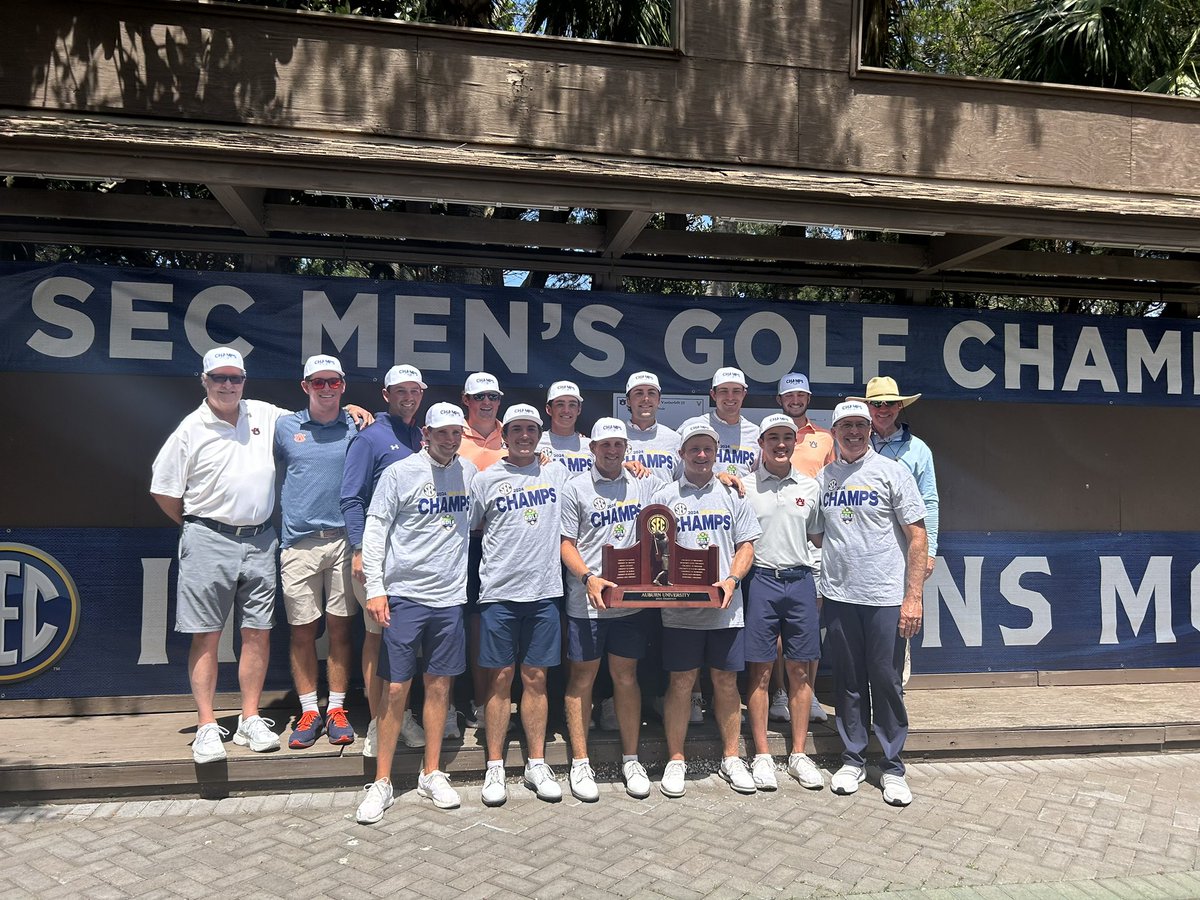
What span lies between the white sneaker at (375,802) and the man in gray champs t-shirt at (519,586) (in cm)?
52

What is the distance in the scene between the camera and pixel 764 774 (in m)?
5.03

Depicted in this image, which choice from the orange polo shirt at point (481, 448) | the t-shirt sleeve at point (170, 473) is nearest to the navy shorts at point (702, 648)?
the orange polo shirt at point (481, 448)

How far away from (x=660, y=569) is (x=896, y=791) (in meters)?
1.77

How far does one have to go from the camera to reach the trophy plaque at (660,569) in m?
4.74

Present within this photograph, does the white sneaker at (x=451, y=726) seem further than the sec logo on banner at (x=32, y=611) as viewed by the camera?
No

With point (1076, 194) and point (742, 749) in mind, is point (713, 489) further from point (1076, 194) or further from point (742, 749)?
point (1076, 194)

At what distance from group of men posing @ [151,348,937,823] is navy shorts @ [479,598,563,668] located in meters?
0.01

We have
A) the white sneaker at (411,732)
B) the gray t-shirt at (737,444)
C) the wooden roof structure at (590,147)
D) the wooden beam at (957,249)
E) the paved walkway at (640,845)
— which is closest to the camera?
the paved walkway at (640,845)

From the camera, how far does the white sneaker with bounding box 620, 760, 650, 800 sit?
16.0ft

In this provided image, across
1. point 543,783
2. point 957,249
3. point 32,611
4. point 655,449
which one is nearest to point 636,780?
point 543,783

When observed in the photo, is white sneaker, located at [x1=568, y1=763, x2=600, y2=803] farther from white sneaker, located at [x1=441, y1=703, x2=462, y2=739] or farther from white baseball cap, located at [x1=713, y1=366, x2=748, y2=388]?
white baseball cap, located at [x1=713, y1=366, x2=748, y2=388]

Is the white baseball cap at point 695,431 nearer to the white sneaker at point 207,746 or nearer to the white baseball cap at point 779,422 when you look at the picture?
the white baseball cap at point 779,422

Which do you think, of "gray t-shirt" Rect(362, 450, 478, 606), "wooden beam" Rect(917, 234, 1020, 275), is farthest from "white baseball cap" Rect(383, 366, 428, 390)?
"wooden beam" Rect(917, 234, 1020, 275)

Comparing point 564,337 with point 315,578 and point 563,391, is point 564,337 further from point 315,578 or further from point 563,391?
point 315,578
